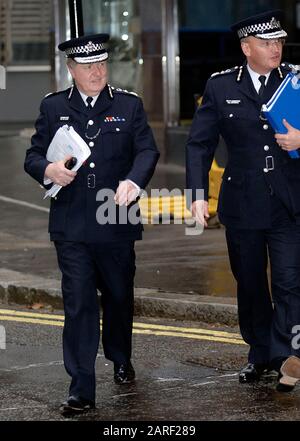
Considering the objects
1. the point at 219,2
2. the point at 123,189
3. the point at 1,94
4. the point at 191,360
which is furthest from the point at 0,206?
the point at 1,94

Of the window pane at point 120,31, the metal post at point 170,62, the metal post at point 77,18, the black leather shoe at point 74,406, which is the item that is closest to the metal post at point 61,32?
the window pane at point 120,31

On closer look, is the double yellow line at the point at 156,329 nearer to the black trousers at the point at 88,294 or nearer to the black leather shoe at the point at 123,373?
the black leather shoe at the point at 123,373

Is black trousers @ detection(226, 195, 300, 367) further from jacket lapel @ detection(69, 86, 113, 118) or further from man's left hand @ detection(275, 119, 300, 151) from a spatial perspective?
jacket lapel @ detection(69, 86, 113, 118)

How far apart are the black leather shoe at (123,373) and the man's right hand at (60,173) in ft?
3.88

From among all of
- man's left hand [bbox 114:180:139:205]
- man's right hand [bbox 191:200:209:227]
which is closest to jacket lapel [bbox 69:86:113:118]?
man's left hand [bbox 114:180:139:205]

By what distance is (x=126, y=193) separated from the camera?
24.6 feet

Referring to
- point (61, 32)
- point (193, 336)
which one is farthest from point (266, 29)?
point (61, 32)

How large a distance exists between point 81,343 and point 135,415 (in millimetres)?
567

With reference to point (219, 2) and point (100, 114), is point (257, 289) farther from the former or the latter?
point (219, 2)

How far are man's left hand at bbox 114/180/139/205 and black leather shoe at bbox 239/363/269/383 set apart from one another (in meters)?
1.24

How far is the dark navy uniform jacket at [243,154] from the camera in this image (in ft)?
25.7

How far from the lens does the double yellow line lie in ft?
31.2

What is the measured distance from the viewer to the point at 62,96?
310 inches

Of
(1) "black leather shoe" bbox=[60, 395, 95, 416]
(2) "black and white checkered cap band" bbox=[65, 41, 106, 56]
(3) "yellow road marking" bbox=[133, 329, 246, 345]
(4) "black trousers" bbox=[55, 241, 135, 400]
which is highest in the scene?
(2) "black and white checkered cap band" bbox=[65, 41, 106, 56]
